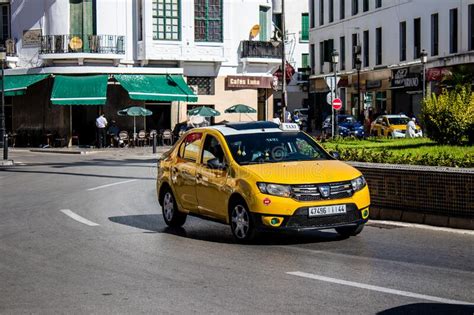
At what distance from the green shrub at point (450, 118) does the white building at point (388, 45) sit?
28.1 metres

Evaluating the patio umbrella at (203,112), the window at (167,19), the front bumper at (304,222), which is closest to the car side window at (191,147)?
the front bumper at (304,222)

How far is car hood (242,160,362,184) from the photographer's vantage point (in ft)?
39.7

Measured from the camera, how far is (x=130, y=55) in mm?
46781

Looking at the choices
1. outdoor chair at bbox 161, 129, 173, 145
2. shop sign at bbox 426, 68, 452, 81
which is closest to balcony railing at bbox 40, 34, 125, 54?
outdoor chair at bbox 161, 129, 173, 145

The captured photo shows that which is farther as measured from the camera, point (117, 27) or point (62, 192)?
point (117, 27)

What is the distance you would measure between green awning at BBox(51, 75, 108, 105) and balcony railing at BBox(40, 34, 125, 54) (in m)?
1.35

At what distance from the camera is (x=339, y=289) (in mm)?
8914

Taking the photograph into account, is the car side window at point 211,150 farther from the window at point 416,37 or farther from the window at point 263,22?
the window at point 416,37

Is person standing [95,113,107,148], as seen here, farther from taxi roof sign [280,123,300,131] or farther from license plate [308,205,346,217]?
license plate [308,205,346,217]

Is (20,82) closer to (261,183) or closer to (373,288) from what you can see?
(261,183)

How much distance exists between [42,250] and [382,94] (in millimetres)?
50806

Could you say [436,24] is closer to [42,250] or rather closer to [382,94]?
[382,94]

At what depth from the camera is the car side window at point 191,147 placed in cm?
1406

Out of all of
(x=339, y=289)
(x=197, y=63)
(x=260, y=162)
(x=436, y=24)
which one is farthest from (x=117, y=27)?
(x=339, y=289)
